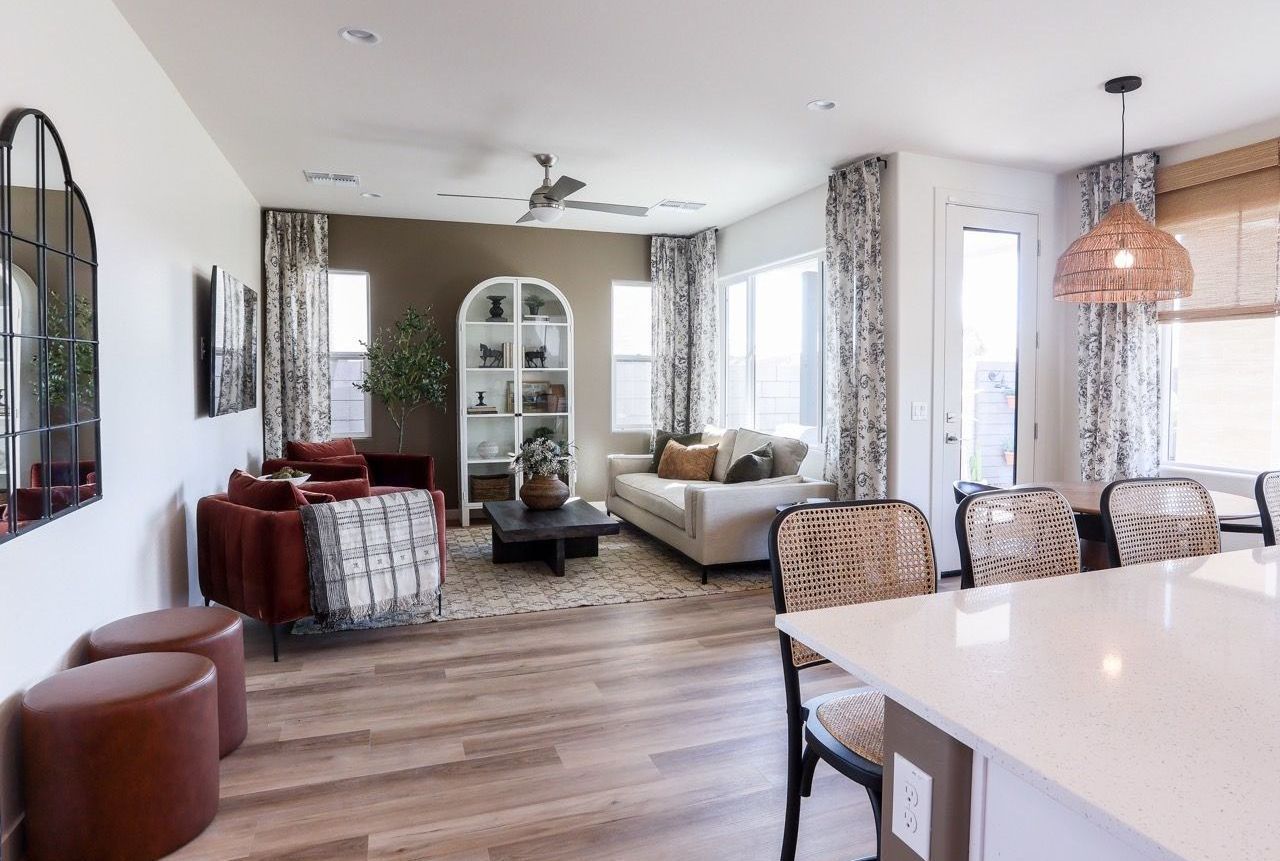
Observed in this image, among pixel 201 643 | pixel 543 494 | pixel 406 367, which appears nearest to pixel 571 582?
pixel 543 494

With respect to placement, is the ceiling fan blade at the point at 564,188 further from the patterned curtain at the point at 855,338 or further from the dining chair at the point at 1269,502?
the dining chair at the point at 1269,502

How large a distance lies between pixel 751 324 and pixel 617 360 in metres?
1.47

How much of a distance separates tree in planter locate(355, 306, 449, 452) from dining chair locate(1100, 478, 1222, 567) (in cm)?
548

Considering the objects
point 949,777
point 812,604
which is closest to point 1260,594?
point 812,604

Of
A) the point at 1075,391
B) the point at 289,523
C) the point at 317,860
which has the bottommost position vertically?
the point at 317,860

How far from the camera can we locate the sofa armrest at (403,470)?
233 inches

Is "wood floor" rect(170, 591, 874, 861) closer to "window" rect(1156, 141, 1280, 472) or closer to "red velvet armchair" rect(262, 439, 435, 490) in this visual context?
"red velvet armchair" rect(262, 439, 435, 490)

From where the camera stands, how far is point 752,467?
5.54 meters

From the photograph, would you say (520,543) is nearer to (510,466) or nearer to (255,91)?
(510,466)

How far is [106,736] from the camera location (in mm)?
2037

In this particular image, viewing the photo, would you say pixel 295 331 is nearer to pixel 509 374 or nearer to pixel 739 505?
pixel 509 374

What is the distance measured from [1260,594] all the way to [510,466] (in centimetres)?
601

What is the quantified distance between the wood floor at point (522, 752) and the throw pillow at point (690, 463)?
2.34m

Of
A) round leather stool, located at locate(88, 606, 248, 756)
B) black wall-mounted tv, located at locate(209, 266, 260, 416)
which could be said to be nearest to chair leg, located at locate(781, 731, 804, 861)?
round leather stool, located at locate(88, 606, 248, 756)
